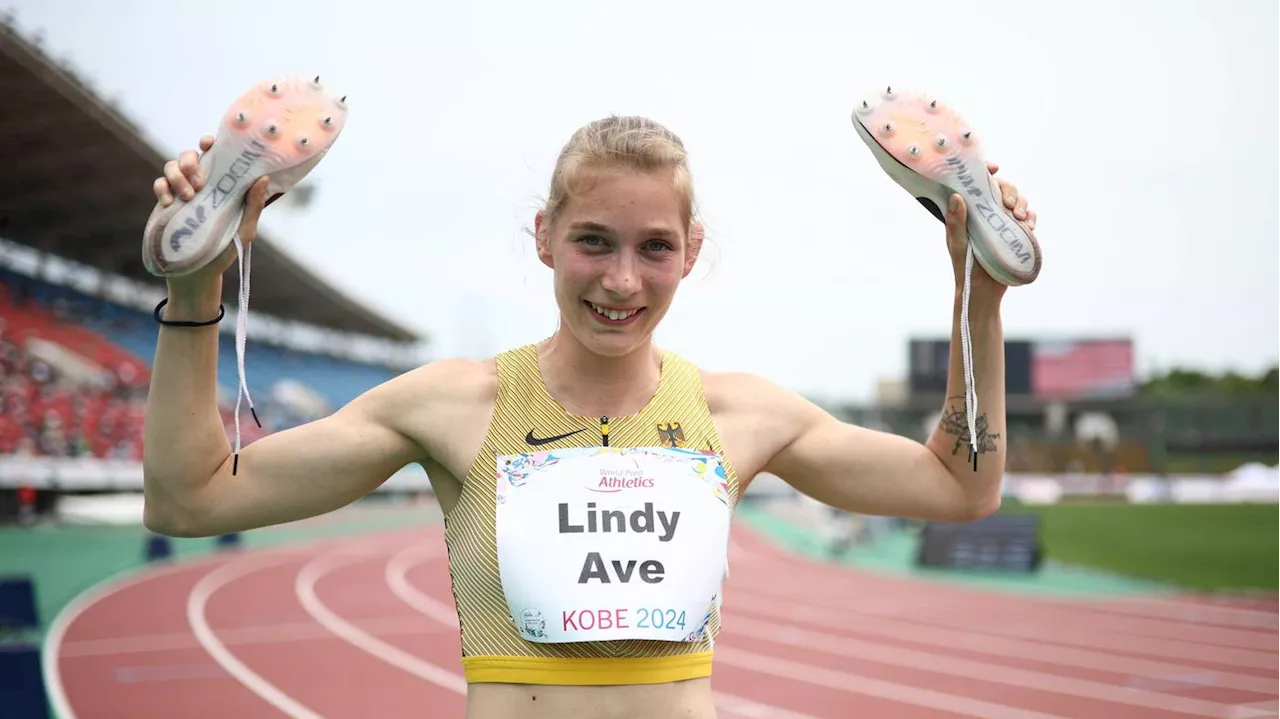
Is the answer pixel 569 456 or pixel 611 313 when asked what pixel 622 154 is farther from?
pixel 569 456

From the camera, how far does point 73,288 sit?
2495 cm

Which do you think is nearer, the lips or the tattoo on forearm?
the lips

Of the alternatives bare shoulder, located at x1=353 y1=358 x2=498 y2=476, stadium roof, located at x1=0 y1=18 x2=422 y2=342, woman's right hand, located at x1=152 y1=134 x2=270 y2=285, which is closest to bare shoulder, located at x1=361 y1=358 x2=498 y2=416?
bare shoulder, located at x1=353 y1=358 x2=498 y2=476

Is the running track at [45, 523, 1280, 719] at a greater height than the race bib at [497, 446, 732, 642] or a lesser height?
lesser

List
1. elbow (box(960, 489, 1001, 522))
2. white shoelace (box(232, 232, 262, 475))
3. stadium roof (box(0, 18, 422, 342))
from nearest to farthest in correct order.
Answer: white shoelace (box(232, 232, 262, 475)), elbow (box(960, 489, 1001, 522)), stadium roof (box(0, 18, 422, 342))

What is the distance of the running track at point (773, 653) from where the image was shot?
7.80 m

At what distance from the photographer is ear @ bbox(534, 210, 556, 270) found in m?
2.10

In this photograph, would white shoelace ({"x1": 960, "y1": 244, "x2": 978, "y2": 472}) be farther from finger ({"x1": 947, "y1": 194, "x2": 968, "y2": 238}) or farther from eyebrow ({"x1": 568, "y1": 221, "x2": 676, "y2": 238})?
eyebrow ({"x1": 568, "y1": 221, "x2": 676, "y2": 238})

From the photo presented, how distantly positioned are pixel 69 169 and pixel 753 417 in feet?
63.5

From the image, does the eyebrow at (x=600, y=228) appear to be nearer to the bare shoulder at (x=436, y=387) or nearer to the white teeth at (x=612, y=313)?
the white teeth at (x=612, y=313)

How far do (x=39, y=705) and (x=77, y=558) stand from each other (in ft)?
31.0

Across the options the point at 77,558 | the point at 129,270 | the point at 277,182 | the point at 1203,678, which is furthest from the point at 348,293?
the point at 277,182

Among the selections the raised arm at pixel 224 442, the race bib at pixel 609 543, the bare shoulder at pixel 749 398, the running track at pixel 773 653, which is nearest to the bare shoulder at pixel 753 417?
the bare shoulder at pixel 749 398

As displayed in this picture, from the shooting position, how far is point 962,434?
224 cm
